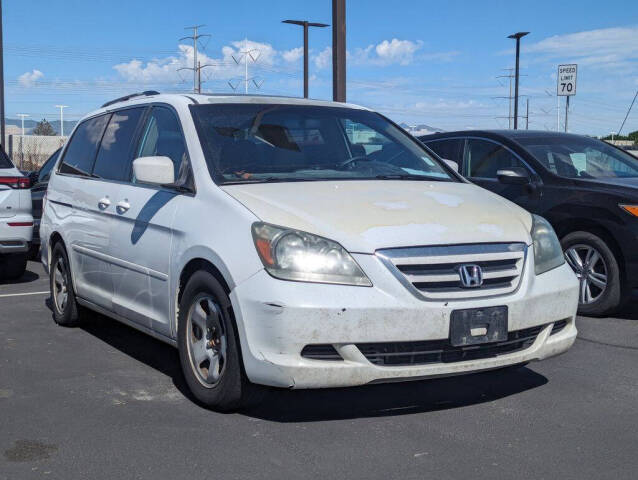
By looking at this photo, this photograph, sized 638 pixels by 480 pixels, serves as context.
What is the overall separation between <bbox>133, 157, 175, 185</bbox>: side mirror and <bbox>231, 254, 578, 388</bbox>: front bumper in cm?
103

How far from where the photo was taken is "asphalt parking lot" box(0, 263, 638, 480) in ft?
12.1

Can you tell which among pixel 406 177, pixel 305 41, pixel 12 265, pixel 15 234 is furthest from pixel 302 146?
pixel 305 41

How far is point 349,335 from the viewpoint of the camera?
3967 millimetres

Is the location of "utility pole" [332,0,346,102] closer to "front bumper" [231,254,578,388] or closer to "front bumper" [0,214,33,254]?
"front bumper" [0,214,33,254]

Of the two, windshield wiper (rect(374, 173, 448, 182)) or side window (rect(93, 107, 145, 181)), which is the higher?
side window (rect(93, 107, 145, 181))

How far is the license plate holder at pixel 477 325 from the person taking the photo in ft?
13.4

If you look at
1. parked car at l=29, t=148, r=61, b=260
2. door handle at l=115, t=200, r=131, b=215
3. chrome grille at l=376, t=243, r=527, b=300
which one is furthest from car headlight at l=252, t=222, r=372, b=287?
parked car at l=29, t=148, r=61, b=260

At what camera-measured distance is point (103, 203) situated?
19.0 feet

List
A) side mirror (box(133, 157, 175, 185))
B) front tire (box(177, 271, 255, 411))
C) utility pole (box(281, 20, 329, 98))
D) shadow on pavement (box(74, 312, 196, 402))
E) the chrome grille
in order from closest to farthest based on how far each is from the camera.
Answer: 1. the chrome grille
2. front tire (box(177, 271, 255, 411))
3. side mirror (box(133, 157, 175, 185))
4. shadow on pavement (box(74, 312, 196, 402))
5. utility pole (box(281, 20, 329, 98))

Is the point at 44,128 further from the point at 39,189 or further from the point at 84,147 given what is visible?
the point at 84,147

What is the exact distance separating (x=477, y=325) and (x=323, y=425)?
2.96 feet

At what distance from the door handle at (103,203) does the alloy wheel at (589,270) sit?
3901mm

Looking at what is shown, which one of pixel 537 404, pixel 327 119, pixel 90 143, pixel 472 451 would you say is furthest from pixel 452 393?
pixel 90 143

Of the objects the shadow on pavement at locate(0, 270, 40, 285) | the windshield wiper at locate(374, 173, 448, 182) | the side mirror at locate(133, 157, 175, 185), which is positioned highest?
the side mirror at locate(133, 157, 175, 185)
